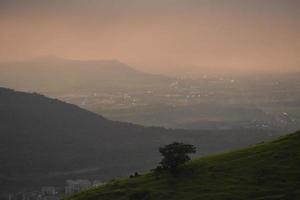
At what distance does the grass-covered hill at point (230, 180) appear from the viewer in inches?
3097

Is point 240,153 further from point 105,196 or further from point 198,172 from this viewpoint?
point 105,196

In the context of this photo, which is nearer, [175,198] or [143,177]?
[175,198]

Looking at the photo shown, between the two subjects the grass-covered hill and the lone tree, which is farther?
the lone tree

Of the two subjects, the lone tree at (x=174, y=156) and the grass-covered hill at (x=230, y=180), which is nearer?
the grass-covered hill at (x=230, y=180)

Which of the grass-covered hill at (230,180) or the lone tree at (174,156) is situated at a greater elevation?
the lone tree at (174,156)

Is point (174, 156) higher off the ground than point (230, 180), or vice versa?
point (174, 156)

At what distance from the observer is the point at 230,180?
8481cm

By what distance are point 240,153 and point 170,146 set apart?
13377 mm

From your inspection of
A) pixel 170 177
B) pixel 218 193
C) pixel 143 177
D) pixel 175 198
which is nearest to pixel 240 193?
pixel 218 193

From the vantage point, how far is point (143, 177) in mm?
95688

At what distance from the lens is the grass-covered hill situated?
7866 centimetres

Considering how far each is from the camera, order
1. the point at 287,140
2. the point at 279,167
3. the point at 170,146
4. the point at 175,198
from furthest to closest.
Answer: the point at 287,140
the point at 170,146
the point at 279,167
the point at 175,198

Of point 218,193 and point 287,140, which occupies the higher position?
point 287,140

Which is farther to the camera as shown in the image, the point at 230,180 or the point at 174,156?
the point at 174,156
